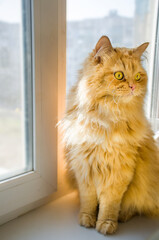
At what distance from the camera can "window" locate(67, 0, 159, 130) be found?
1.34 meters

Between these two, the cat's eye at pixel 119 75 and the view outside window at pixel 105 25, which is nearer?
the cat's eye at pixel 119 75

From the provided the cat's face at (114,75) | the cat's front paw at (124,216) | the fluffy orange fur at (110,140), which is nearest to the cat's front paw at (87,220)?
the fluffy orange fur at (110,140)

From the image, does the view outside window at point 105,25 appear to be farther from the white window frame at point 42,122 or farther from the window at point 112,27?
the white window frame at point 42,122

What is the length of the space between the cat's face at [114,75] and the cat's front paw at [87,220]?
0.62 meters

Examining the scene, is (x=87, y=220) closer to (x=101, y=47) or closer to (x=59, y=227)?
(x=59, y=227)

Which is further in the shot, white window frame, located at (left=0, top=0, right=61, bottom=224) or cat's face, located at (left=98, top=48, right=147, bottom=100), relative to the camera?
white window frame, located at (left=0, top=0, right=61, bottom=224)

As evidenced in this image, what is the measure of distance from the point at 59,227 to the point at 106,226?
9.3 inches

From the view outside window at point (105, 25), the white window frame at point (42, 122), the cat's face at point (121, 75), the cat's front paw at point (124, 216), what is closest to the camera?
the cat's face at point (121, 75)

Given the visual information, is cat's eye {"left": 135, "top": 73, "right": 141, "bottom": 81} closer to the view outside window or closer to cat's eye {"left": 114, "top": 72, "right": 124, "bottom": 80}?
cat's eye {"left": 114, "top": 72, "right": 124, "bottom": 80}

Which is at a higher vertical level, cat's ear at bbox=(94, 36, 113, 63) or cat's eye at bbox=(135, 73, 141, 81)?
cat's ear at bbox=(94, 36, 113, 63)

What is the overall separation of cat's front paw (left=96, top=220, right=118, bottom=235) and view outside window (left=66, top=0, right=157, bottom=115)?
0.74 m

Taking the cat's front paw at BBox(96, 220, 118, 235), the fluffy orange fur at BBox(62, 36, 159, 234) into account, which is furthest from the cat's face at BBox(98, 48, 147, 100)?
the cat's front paw at BBox(96, 220, 118, 235)

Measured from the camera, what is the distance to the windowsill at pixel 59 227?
3.32 feet

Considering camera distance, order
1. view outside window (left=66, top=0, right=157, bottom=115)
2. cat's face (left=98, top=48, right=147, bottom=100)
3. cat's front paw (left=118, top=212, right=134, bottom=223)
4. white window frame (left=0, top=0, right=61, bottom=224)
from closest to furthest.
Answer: cat's face (left=98, top=48, right=147, bottom=100) → white window frame (left=0, top=0, right=61, bottom=224) → cat's front paw (left=118, top=212, right=134, bottom=223) → view outside window (left=66, top=0, right=157, bottom=115)
